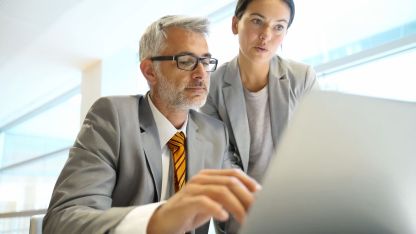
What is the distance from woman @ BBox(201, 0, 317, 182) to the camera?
142 cm

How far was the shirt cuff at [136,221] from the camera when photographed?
0.66m

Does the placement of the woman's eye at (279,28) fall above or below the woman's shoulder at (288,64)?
above

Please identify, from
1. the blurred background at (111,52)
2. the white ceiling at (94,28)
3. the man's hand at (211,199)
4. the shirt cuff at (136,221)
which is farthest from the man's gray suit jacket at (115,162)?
the white ceiling at (94,28)

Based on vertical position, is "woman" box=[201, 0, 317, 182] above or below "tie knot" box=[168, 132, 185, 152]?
above

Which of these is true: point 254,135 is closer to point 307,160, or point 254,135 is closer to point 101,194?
point 101,194

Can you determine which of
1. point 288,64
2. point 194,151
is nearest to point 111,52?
point 288,64

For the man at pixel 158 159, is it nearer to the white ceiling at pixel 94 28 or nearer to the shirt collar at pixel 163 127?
the shirt collar at pixel 163 127

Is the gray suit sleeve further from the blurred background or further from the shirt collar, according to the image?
the blurred background

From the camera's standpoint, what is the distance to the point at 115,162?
3.56ft

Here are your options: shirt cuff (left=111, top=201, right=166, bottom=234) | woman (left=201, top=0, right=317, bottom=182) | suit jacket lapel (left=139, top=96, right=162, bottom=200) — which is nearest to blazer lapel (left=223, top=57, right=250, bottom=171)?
woman (left=201, top=0, right=317, bottom=182)

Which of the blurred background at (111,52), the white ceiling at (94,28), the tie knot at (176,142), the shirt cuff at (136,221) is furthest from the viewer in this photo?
the white ceiling at (94,28)

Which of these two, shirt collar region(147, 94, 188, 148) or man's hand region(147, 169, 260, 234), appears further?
shirt collar region(147, 94, 188, 148)

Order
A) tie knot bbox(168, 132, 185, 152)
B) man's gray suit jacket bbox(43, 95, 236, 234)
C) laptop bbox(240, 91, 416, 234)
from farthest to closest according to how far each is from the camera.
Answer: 1. tie knot bbox(168, 132, 185, 152)
2. man's gray suit jacket bbox(43, 95, 236, 234)
3. laptop bbox(240, 91, 416, 234)

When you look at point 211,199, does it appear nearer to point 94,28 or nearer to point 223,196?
point 223,196
